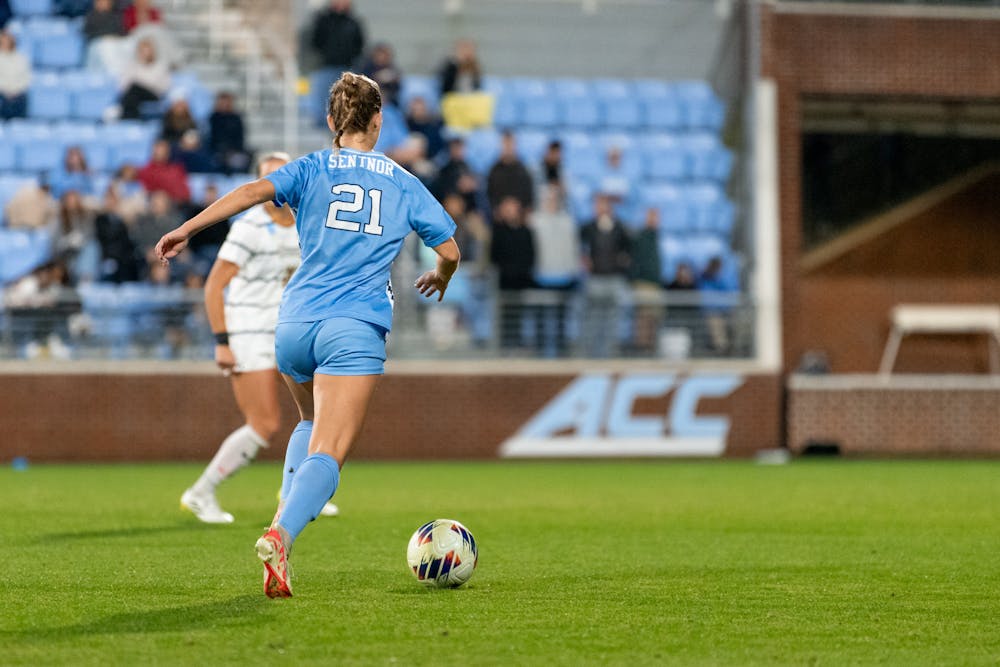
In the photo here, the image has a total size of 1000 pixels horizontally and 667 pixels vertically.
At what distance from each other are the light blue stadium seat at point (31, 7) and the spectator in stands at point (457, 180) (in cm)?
624

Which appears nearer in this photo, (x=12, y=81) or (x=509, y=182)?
(x=509, y=182)

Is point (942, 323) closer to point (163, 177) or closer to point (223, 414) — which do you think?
point (223, 414)

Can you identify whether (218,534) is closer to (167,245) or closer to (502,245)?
(167,245)

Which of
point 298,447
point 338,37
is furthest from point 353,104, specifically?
point 338,37

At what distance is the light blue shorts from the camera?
21.7 feet

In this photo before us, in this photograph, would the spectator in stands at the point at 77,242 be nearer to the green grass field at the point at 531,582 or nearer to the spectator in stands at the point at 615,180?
the green grass field at the point at 531,582

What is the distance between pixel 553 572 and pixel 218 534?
2.74m

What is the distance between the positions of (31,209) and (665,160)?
890 cm

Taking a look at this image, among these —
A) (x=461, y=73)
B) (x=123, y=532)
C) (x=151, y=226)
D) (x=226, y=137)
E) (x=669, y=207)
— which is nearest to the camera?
(x=123, y=532)

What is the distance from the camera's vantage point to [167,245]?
629cm

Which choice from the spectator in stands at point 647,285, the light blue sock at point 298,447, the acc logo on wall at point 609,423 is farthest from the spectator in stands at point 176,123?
the light blue sock at point 298,447

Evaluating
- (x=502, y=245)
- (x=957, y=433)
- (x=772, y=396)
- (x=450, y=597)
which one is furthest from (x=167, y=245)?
(x=957, y=433)

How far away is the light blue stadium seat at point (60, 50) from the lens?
70.8 feet

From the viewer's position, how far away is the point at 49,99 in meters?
21.2
